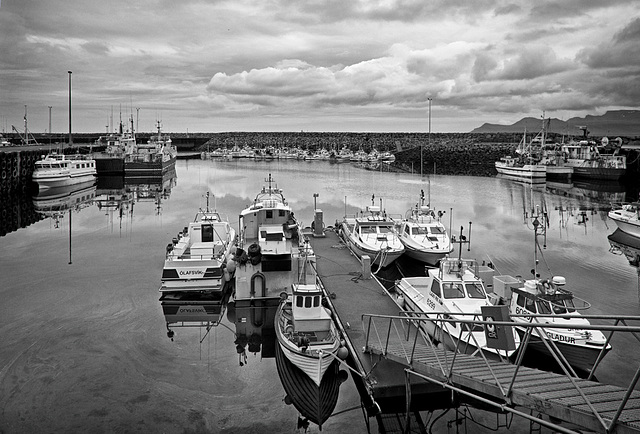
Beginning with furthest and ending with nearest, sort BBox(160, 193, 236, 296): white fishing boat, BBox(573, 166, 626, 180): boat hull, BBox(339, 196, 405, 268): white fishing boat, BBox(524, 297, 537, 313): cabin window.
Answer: BBox(573, 166, 626, 180): boat hull → BBox(339, 196, 405, 268): white fishing boat → BBox(160, 193, 236, 296): white fishing boat → BBox(524, 297, 537, 313): cabin window

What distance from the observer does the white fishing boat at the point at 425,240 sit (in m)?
26.4

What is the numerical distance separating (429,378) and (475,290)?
6.54 metres

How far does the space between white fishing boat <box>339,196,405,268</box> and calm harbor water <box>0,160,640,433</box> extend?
210 inches

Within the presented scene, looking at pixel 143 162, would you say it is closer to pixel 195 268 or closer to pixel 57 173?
pixel 57 173

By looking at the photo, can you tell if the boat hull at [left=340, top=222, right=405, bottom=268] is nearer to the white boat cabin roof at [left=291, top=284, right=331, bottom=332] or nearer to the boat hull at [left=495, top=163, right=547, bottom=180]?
the white boat cabin roof at [left=291, top=284, right=331, bottom=332]

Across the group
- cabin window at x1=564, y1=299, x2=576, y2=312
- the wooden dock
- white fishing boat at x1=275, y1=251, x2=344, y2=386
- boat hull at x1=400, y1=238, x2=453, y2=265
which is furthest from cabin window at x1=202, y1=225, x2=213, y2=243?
cabin window at x1=564, y1=299, x2=576, y2=312

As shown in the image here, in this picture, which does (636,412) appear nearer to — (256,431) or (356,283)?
(256,431)

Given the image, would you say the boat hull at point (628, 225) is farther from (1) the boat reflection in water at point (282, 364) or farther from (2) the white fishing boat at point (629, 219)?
(1) the boat reflection in water at point (282, 364)

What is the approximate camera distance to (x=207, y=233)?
89.4 feet

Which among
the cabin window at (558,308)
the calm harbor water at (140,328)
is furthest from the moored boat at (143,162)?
the cabin window at (558,308)

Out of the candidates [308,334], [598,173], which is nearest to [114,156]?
[598,173]

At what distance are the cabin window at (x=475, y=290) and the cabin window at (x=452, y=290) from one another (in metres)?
0.28

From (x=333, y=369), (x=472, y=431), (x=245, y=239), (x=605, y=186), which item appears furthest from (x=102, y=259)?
(x=605, y=186)

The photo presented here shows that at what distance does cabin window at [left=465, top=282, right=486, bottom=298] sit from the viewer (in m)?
16.9
